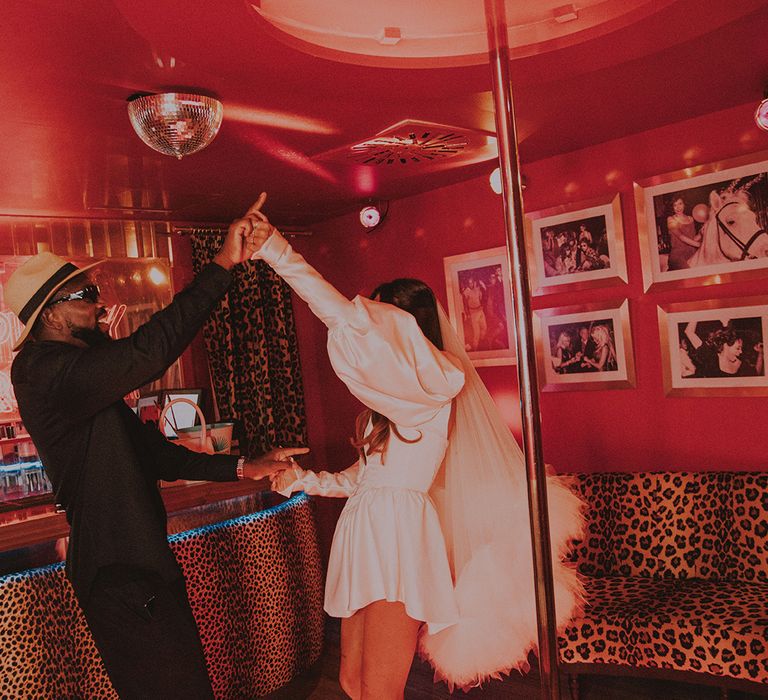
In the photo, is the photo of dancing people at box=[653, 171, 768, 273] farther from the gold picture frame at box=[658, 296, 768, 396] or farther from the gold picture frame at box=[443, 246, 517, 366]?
the gold picture frame at box=[443, 246, 517, 366]

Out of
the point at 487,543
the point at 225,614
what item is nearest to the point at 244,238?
the point at 487,543

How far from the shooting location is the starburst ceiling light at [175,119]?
272 centimetres

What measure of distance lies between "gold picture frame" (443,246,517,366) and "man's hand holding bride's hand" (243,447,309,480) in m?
2.32

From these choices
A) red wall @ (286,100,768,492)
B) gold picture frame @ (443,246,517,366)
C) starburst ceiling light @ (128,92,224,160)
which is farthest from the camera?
gold picture frame @ (443,246,517,366)

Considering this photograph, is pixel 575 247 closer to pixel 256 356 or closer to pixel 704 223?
pixel 704 223

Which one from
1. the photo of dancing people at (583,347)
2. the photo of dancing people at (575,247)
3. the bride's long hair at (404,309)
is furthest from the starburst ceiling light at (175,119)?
the photo of dancing people at (583,347)

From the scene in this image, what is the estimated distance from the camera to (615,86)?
3211mm

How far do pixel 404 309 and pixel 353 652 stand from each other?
1.14 meters

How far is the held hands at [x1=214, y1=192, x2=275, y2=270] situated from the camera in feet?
6.66

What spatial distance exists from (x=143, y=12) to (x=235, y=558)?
8.20 feet

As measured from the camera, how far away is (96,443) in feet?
7.29

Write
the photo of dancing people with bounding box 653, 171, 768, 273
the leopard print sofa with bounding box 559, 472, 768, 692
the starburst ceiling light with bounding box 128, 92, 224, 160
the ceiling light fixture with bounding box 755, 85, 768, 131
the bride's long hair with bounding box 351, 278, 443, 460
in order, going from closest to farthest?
the bride's long hair with bounding box 351, 278, 443, 460
the starburst ceiling light with bounding box 128, 92, 224, 160
the leopard print sofa with bounding box 559, 472, 768, 692
the ceiling light fixture with bounding box 755, 85, 768, 131
the photo of dancing people with bounding box 653, 171, 768, 273

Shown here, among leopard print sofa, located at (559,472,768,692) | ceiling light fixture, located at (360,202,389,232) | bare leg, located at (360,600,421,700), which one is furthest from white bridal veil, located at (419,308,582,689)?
ceiling light fixture, located at (360,202,389,232)

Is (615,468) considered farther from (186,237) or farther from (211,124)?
(186,237)
